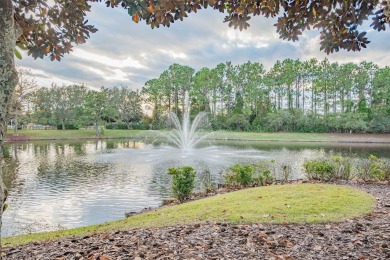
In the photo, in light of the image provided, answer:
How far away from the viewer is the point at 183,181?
892 cm

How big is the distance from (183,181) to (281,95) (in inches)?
2125

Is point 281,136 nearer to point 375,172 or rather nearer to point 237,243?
point 375,172

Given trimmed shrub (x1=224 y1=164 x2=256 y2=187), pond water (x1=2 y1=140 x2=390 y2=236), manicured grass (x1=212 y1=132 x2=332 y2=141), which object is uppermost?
manicured grass (x1=212 y1=132 x2=332 y2=141)

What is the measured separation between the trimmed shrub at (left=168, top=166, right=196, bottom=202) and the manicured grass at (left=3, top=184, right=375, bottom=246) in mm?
1986

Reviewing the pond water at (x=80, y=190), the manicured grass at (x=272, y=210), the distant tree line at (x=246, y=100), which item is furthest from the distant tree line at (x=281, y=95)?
the manicured grass at (x=272, y=210)

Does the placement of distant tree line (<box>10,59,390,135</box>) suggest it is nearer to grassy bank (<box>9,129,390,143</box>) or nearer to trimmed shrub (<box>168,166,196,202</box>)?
grassy bank (<box>9,129,390,143</box>)

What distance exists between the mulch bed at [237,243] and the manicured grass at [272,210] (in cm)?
44

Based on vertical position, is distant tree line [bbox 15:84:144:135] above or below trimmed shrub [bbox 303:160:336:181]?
above

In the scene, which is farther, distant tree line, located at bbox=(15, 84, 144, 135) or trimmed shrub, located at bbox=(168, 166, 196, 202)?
distant tree line, located at bbox=(15, 84, 144, 135)

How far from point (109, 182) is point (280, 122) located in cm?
4141

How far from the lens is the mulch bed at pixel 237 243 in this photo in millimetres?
3307

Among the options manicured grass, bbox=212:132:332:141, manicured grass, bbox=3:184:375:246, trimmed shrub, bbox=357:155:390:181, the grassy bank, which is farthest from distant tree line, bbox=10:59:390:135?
manicured grass, bbox=3:184:375:246

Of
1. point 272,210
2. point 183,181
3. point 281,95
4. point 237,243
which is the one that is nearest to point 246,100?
point 281,95

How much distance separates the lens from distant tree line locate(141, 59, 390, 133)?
4953 cm
